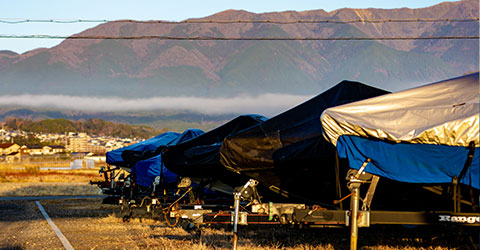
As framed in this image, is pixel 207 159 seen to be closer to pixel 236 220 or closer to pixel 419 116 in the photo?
pixel 236 220

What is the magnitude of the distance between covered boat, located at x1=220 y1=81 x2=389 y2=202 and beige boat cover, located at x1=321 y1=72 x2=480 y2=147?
1.85 metres

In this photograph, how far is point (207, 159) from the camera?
576 inches

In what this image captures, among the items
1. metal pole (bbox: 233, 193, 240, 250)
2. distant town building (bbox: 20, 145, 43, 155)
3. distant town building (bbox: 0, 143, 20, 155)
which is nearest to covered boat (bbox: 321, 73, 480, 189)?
metal pole (bbox: 233, 193, 240, 250)

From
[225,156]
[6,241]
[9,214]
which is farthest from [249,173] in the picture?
[9,214]

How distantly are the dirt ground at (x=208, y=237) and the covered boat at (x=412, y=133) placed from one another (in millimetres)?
1141

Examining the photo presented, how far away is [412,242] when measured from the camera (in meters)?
12.9

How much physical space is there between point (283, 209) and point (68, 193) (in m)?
30.2

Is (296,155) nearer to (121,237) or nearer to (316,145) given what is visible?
(316,145)

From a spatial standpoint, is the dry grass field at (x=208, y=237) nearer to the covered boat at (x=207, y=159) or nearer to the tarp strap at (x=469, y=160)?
the tarp strap at (x=469, y=160)

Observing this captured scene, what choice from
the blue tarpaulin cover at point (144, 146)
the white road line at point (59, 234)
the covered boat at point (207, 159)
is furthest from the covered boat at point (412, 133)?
the blue tarpaulin cover at point (144, 146)

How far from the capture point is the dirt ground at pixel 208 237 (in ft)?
40.7

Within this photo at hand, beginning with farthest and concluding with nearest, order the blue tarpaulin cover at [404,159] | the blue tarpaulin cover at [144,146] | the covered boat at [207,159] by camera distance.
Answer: the blue tarpaulin cover at [144,146]
the covered boat at [207,159]
the blue tarpaulin cover at [404,159]

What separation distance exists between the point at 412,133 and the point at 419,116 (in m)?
0.31

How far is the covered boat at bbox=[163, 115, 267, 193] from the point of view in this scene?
14.6 meters
